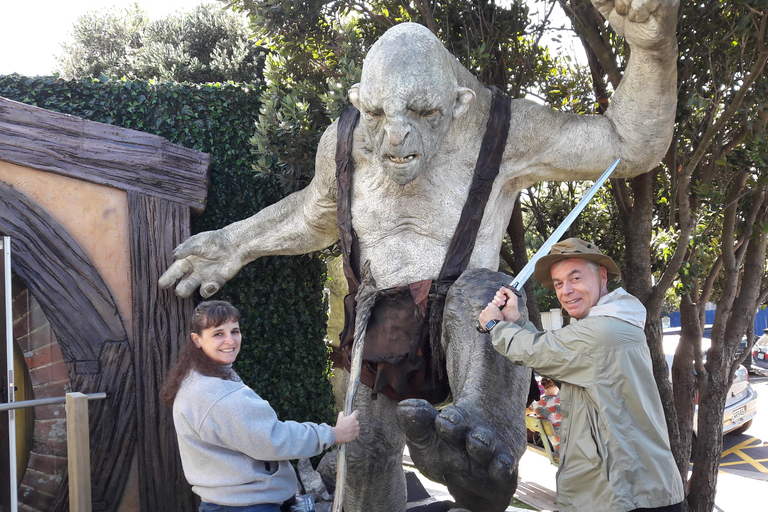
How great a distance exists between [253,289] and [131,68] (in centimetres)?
1102

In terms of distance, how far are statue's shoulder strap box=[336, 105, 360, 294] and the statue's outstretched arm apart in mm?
359

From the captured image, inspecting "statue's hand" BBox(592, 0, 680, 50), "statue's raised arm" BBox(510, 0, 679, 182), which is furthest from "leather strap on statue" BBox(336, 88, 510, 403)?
"statue's hand" BBox(592, 0, 680, 50)

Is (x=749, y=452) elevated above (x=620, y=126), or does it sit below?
below

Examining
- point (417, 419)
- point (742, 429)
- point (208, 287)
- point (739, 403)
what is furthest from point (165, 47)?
point (417, 419)

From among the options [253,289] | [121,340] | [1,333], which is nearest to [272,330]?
[253,289]

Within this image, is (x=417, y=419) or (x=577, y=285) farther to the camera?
(x=577, y=285)

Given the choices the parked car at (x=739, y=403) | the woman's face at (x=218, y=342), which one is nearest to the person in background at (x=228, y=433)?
the woman's face at (x=218, y=342)

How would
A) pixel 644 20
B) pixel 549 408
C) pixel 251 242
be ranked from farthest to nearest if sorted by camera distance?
pixel 549 408
pixel 251 242
pixel 644 20

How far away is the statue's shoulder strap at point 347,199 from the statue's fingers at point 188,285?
1104 mm

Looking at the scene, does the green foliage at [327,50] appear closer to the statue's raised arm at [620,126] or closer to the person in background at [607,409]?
the statue's raised arm at [620,126]

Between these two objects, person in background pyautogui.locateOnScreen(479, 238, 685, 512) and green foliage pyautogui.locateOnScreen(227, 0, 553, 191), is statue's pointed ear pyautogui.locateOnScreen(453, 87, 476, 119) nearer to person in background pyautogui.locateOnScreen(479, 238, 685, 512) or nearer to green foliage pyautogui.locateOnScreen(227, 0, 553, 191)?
person in background pyautogui.locateOnScreen(479, 238, 685, 512)

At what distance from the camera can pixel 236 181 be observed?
486cm

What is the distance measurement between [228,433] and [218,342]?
1.11 ft

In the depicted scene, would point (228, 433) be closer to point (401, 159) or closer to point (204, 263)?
point (401, 159)
